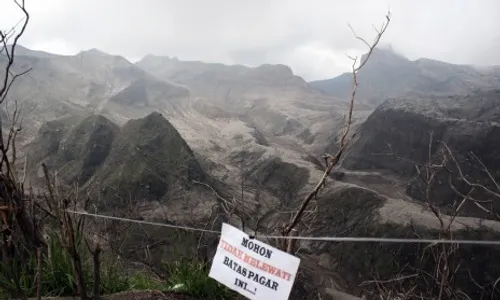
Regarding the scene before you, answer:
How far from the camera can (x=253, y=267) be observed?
8.96 feet

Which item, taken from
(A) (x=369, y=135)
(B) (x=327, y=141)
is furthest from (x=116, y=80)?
(A) (x=369, y=135)

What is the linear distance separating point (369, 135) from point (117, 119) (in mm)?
26650

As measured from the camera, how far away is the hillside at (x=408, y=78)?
78625 mm

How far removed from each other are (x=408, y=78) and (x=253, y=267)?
3658 inches

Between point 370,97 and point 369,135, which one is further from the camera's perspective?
point 370,97

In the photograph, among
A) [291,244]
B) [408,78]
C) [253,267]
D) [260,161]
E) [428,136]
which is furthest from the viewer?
[408,78]

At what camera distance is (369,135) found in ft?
126

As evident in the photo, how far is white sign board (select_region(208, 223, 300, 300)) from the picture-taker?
2.63m

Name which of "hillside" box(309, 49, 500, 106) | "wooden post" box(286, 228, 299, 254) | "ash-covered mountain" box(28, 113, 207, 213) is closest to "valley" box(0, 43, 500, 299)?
"ash-covered mountain" box(28, 113, 207, 213)

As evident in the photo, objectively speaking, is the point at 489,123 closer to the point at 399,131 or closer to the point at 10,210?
the point at 399,131

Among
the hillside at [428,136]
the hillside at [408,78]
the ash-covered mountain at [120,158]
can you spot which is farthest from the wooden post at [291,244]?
the hillside at [408,78]

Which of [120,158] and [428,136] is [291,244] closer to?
[120,158]

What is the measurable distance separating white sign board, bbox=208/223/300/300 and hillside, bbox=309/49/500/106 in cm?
7420

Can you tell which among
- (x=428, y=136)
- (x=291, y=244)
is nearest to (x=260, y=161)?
(x=428, y=136)
